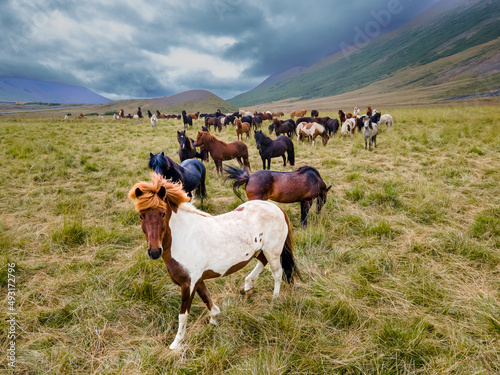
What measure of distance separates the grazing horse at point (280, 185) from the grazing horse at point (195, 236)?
152 cm

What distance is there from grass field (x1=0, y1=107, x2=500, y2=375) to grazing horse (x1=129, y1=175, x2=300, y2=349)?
485 mm

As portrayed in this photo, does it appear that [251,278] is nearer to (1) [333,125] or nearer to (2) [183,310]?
(2) [183,310]

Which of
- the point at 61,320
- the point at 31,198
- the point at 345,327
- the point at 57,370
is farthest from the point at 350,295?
the point at 31,198

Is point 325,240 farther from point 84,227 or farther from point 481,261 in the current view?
point 84,227

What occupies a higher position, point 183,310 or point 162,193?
point 162,193

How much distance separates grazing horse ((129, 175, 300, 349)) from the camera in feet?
5.58

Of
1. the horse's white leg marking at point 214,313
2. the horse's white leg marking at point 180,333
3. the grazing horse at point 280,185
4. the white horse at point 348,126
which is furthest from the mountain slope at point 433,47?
the horse's white leg marking at point 180,333

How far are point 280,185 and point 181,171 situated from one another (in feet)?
7.56

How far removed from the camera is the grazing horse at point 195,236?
5.58 feet

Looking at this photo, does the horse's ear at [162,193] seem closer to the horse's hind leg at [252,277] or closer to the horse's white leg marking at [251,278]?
the horse's hind leg at [252,277]

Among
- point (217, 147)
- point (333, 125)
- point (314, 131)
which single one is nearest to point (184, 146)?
point (217, 147)

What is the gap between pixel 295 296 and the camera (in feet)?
8.60

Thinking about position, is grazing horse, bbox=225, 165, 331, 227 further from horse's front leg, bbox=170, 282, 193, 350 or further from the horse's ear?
the horse's ear

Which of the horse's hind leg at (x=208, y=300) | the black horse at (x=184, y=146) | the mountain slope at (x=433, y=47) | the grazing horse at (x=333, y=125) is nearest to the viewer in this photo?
the horse's hind leg at (x=208, y=300)
